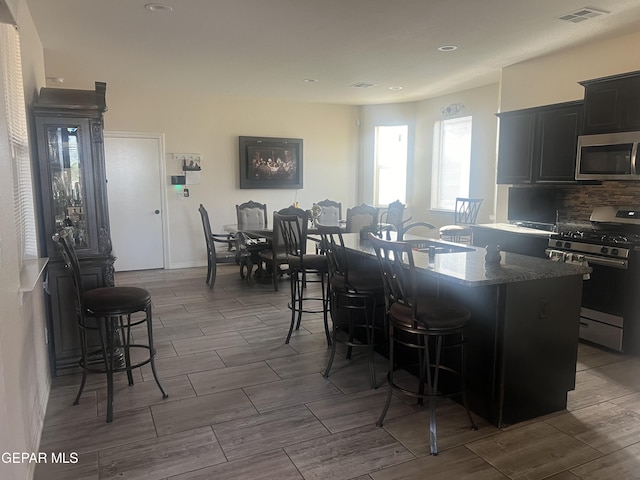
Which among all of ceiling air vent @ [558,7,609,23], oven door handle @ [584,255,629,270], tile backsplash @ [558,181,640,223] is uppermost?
ceiling air vent @ [558,7,609,23]

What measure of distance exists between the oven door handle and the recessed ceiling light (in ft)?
13.4

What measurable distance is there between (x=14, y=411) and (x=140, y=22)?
11.0ft

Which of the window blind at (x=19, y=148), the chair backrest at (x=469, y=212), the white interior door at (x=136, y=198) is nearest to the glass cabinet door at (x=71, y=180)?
the window blind at (x=19, y=148)

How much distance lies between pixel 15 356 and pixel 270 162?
614 centimetres

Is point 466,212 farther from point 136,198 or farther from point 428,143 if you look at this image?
point 136,198

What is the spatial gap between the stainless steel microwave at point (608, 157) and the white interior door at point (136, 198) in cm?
576

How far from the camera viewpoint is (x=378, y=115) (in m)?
8.39

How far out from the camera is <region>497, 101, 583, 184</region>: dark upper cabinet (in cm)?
458

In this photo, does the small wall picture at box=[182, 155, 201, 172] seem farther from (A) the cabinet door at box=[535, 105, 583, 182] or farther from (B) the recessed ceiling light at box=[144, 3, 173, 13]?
(A) the cabinet door at box=[535, 105, 583, 182]

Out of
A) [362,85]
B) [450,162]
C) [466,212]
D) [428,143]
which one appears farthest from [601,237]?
[428,143]

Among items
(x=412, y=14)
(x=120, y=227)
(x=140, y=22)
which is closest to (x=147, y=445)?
(x=140, y=22)

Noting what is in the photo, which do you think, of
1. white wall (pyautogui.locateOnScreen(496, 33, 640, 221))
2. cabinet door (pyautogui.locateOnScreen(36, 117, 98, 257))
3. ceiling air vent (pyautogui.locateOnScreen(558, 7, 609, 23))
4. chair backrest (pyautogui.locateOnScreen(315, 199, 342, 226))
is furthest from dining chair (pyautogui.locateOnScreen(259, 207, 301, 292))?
ceiling air vent (pyautogui.locateOnScreen(558, 7, 609, 23))

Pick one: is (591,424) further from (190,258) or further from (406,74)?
(190,258)

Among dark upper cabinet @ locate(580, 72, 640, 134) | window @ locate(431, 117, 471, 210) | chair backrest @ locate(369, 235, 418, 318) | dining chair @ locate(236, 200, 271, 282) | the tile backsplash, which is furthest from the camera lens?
window @ locate(431, 117, 471, 210)
